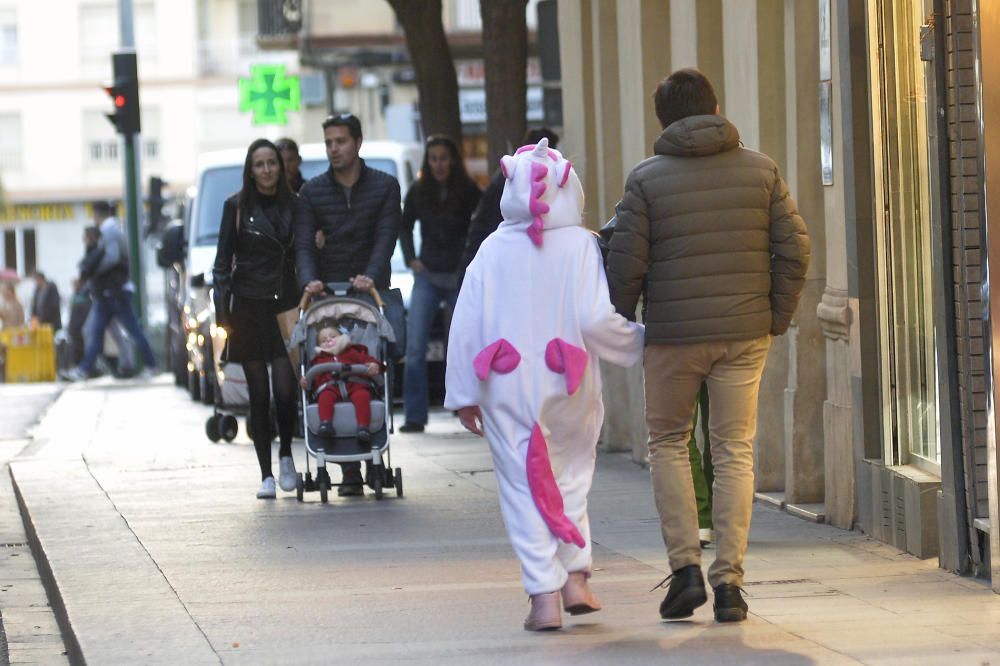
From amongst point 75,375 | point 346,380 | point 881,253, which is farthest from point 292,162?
point 75,375

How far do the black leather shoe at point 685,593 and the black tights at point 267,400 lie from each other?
4595 millimetres

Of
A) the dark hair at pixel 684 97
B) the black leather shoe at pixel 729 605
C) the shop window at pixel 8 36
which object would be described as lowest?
the black leather shoe at pixel 729 605

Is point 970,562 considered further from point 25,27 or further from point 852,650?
point 25,27

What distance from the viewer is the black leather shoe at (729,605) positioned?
23.8 feet

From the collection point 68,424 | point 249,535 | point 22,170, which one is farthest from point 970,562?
point 22,170

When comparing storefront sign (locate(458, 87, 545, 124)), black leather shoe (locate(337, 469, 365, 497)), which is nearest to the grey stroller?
black leather shoe (locate(337, 469, 365, 497))

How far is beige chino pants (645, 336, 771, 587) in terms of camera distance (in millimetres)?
7285

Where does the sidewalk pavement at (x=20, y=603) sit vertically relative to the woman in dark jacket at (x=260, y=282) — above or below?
below

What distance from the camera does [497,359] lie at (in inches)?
286

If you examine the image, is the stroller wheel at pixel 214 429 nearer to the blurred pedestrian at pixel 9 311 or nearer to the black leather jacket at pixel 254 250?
the black leather jacket at pixel 254 250

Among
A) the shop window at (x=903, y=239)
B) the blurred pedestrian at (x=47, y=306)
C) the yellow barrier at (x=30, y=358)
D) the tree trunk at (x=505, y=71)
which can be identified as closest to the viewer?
the shop window at (x=903, y=239)

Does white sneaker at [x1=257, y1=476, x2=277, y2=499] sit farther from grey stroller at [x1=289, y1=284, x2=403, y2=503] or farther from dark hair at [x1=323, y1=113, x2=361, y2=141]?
dark hair at [x1=323, y1=113, x2=361, y2=141]

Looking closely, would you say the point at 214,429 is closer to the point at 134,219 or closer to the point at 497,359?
the point at 497,359

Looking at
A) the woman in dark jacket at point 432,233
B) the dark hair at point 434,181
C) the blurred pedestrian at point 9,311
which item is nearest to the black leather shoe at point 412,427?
the woman in dark jacket at point 432,233
